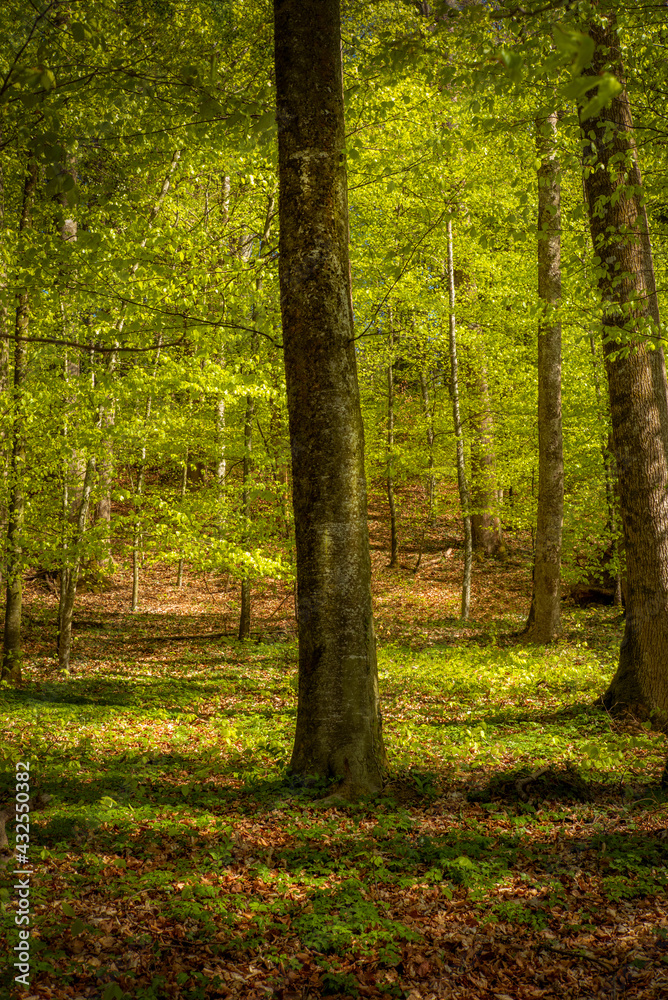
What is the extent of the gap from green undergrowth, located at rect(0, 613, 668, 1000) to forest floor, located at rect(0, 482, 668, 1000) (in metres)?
0.02

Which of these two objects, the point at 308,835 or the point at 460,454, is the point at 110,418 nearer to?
the point at 460,454

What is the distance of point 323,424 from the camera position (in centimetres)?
486

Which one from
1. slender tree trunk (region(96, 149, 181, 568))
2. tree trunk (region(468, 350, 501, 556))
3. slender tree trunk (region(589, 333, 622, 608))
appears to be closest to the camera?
slender tree trunk (region(96, 149, 181, 568))

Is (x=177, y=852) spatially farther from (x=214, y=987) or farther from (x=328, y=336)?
(x=328, y=336)

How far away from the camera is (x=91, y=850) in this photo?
4090mm

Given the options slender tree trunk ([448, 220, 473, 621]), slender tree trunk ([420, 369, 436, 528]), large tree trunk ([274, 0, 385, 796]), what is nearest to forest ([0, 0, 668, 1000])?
large tree trunk ([274, 0, 385, 796])

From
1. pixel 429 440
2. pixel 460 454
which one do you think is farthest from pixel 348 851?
pixel 429 440

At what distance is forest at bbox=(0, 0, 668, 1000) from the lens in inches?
130

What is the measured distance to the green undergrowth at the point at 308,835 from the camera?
3.17 metres

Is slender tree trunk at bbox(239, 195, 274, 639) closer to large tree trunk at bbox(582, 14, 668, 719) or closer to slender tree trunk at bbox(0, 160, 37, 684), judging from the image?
slender tree trunk at bbox(0, 160, 37, 684)

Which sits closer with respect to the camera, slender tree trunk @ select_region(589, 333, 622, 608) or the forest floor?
the forest floor

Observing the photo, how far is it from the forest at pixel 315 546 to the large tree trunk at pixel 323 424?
2cm

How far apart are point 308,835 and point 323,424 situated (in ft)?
9.44

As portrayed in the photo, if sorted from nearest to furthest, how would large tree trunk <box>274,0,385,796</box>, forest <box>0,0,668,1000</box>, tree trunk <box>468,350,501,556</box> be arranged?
forest <box>0,0,668,1000</box>, large tree trunk <box>274,0,385,796</box>, tree trunk <box>468,350,501,556</box>
